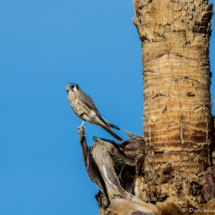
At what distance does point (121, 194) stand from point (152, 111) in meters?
1.34

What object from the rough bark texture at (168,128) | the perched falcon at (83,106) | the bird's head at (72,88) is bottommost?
the rough bark texture at (168,128)

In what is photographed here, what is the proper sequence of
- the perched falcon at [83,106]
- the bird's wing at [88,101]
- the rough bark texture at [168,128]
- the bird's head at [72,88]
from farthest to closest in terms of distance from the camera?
1. the bird's head at [72,88]
2. the bird's wing at [88,101]
3. the perched falcon at [83,106]
4. the rough bark texture at [168,128]

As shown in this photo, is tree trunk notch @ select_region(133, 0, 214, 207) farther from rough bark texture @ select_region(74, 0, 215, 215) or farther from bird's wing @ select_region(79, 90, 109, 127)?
bird's wing @ select_region(79, 90, 109, 127)

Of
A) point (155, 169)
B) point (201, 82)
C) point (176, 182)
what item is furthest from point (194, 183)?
point (201, 82)

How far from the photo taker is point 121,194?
5.40 metres

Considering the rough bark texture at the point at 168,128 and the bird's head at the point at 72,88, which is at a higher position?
the bird's head at the point at 72,88

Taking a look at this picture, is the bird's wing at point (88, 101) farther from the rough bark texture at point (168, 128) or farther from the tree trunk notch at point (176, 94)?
the tree trunk notch at point (176, 94)

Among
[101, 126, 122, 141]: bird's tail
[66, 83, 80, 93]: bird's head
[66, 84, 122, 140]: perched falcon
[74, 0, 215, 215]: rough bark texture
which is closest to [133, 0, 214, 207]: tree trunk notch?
[74, 0, 215, 215]: rough bark texture

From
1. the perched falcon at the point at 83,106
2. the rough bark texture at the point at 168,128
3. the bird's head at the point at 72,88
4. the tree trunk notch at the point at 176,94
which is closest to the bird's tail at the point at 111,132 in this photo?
the perched falcon at the point at 83,106

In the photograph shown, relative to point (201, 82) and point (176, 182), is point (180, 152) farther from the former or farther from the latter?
point (201, 82)

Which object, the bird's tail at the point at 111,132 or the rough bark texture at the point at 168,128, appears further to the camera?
the bird's tail at the point at 111,132

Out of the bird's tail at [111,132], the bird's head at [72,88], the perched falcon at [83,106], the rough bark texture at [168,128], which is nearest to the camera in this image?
the rough bark texture at [168,128]

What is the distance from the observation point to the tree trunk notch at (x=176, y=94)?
5.19m

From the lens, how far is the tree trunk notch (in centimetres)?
519
